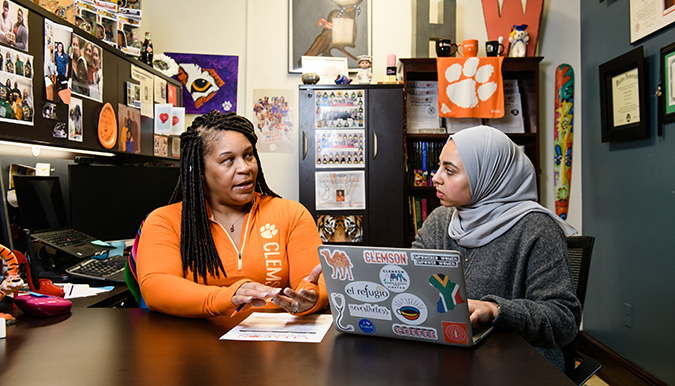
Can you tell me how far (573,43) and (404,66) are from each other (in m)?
1.20

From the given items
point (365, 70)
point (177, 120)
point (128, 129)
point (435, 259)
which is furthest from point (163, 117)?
point (435, 259)

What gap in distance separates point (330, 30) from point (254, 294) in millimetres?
2733

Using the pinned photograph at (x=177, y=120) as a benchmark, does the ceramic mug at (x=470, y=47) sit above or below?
above

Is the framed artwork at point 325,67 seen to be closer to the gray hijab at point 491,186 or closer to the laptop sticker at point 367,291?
the gray hijab at point 491,186

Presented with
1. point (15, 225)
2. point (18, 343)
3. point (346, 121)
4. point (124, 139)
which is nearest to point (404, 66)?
point (346, 121)

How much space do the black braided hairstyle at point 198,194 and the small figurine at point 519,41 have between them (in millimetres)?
2233

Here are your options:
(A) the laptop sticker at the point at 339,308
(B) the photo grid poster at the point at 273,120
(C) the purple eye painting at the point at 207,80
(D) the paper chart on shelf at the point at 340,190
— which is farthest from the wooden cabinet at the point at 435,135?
(A) the laptop sticker at the point at 339,308

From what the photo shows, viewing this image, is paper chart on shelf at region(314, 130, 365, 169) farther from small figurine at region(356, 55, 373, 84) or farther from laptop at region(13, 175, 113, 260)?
laptop at region(13, 175, 113, 260)

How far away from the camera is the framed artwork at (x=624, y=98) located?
8.61ft

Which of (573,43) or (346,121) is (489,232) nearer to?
(346,121)

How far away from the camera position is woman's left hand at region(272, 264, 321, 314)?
4.09 feet

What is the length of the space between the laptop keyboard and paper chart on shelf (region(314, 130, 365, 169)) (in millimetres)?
1473

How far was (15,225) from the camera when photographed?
1.96 meters

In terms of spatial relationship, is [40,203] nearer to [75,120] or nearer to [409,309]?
[75,120]
